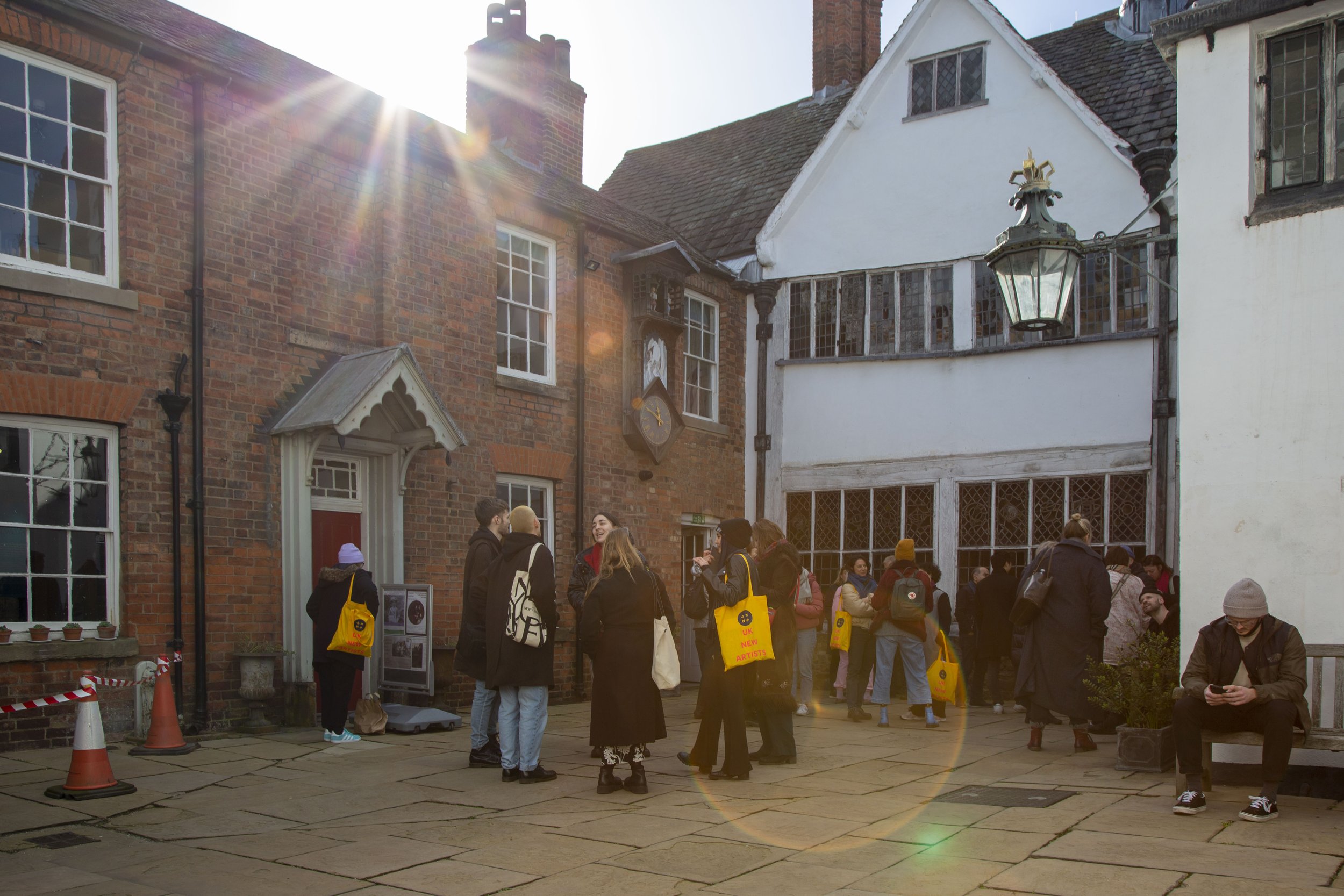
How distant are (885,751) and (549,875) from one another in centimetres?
449

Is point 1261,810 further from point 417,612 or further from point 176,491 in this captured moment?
point 176,491

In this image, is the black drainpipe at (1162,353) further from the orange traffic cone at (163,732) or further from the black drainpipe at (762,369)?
the orange traffic cone at (163,732)

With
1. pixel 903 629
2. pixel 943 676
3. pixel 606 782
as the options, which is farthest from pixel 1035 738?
pixel 606 782

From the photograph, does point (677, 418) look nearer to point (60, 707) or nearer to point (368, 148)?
point (368, 148)

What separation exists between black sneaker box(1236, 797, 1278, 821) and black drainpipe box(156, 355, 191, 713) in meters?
7.68

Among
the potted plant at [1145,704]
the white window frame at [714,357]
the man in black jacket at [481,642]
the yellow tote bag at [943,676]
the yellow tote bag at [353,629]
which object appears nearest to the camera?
the potted plant at [1145,704]

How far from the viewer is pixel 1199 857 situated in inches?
211

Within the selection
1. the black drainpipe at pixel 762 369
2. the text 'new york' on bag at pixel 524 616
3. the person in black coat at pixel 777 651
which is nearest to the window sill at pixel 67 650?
the text 'new york' on bag at pixel 524 616

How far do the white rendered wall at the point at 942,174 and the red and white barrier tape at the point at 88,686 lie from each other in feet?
35.0

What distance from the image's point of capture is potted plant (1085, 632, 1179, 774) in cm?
778

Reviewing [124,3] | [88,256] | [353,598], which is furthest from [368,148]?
[353,598]

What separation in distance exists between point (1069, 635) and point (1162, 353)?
6242mm

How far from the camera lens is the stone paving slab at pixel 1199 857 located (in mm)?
5043

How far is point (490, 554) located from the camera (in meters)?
8.23
